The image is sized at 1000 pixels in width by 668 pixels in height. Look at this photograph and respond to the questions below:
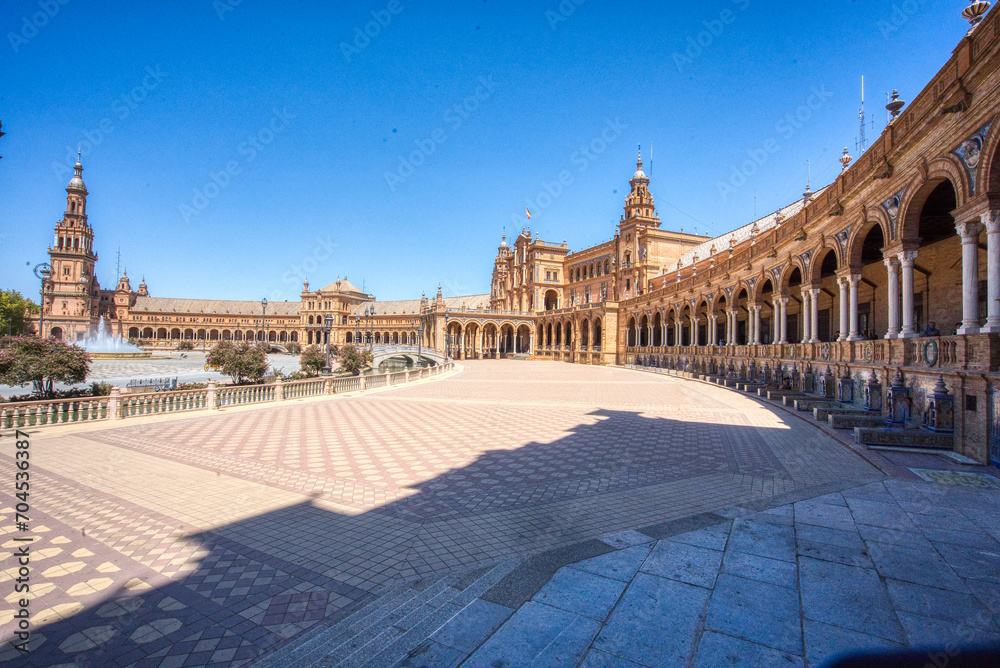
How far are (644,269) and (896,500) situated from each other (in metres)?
47.6

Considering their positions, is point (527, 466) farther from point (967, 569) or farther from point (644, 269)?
point (644, 269)

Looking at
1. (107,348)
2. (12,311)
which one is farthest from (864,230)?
(12,311)

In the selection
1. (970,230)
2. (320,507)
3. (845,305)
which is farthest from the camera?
(845,305)

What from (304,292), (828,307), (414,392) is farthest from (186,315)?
(828,307)

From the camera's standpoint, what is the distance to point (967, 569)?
4.13 m

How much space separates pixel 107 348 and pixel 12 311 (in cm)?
1702

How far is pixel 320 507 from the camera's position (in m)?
5.94

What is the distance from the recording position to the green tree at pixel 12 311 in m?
67.8

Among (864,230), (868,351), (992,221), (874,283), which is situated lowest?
(868,351)

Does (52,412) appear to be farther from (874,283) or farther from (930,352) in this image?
(874,283)

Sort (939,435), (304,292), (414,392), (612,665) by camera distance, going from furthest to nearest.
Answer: (304,292)
(414,392)
(939,435)
(612,665)

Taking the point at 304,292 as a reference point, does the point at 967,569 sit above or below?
below

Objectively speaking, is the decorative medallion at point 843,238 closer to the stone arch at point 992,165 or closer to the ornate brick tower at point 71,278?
the stone arch at point 992,165

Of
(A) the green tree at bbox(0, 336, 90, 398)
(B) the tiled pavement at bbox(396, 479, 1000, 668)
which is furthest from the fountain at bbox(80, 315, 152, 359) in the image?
(B) the tiled pavement at bbox(396, 479, 1000, 668)
